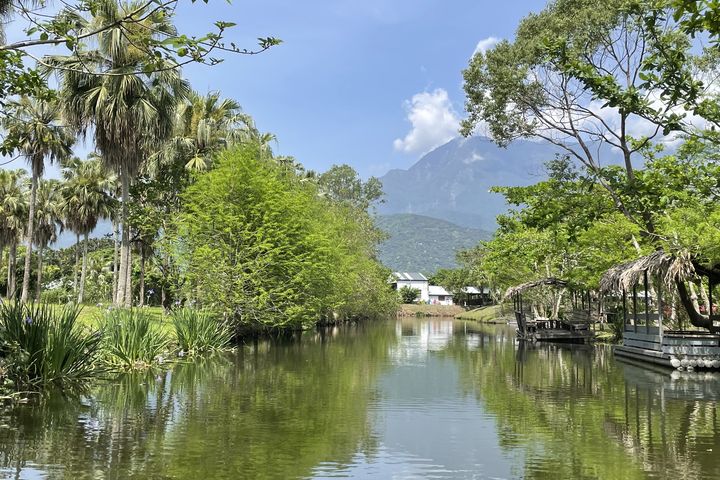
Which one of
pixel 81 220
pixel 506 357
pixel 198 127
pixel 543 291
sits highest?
pixel 198 127

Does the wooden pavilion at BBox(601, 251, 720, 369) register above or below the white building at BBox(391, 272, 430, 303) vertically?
below

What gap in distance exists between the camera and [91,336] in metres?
13.1

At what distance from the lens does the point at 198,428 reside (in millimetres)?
9961

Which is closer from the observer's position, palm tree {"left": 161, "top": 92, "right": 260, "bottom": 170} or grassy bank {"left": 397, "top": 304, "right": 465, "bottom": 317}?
palm tree {"left": 161, "top": 92, "right": 260, "bottom": 170}

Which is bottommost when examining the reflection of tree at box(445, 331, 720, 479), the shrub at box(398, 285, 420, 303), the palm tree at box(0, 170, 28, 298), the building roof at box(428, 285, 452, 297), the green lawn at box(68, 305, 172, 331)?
the reflection of tree at box(445, 331, 720, 479)

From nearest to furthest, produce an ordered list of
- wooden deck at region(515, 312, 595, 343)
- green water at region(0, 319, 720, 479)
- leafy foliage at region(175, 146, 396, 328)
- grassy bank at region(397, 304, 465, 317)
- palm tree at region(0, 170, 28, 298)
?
green water at region(0, 319, 720, 479) < leafy foliage at region(175, 146, 396, 328) < wooden deck at region(515, 312, 595, 343) < palm tree at region(0, 170, 28, 298) < grassy bank at region(397, 304, 465, 317)

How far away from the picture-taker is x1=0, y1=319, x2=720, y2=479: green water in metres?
7.89

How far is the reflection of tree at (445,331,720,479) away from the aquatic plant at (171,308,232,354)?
9030mm

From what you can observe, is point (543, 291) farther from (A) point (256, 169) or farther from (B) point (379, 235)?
(B) point (379, 235)

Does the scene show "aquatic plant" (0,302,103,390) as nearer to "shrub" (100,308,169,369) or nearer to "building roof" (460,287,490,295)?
"shrub" (100,308,169,369)

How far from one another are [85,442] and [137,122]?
1851 centimetres

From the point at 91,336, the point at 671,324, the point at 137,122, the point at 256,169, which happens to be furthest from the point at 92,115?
the point at 671,324

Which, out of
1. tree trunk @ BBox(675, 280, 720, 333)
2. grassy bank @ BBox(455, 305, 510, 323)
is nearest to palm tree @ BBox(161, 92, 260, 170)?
tree trunk @ BBox(675, 280, 720, 333)

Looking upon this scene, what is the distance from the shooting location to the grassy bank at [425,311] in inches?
3725
